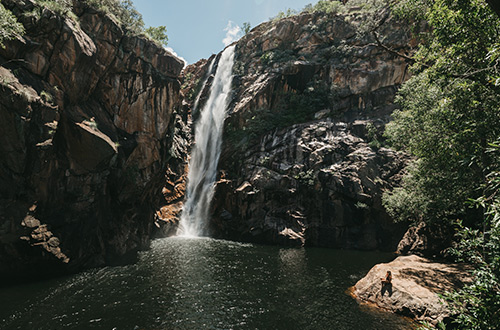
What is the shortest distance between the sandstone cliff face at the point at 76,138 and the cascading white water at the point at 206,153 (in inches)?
328

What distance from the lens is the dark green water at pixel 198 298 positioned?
1073cm

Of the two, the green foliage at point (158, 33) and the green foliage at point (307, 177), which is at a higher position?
the green foliage at point (158, 33)

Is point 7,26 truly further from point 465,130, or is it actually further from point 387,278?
point 387,278

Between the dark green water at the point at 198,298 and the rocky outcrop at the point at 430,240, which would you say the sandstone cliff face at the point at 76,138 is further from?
the rocky outcrop at the point at 430,240

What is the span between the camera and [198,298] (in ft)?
43.2

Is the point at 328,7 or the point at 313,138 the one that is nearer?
the point at 313,138

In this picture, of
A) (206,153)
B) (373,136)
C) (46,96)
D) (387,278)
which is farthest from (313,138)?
(46,96)

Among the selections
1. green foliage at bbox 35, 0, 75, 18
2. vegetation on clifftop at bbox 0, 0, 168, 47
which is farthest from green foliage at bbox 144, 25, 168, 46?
green foliage at bbox 35, 0, 75, 18

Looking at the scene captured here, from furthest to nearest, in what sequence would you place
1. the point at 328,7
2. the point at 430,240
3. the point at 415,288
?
1. the point at 328,7
2. the point at 430,240
3. the point at 415,288

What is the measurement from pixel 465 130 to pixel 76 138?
2177cm

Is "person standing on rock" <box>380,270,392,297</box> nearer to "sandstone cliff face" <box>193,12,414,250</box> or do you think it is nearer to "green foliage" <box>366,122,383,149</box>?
"sandstone cliff face" <box>193,12,414,250</box>

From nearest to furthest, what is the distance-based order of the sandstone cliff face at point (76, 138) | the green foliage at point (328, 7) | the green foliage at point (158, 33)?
1. the sandstone cliff face at point (76, 138)
2. the green foliage at point (158, 33)
3. the green foliage at point (328, 7)

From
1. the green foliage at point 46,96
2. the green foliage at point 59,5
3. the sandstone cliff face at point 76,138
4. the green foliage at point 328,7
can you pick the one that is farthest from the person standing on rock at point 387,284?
the green foliage at point 328,7

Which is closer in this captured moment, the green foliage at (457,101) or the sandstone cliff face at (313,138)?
the green foliage at (457,101)
